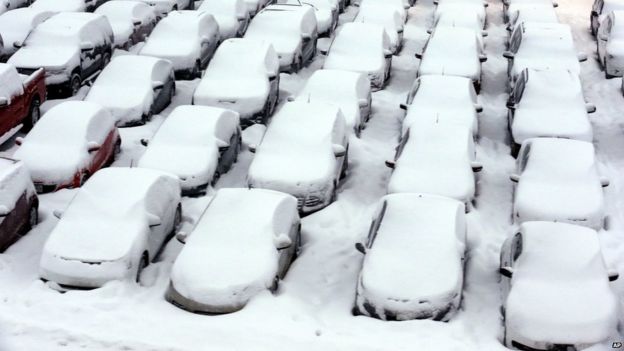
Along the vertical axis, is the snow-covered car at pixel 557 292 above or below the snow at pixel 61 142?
above

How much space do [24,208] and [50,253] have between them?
191cm

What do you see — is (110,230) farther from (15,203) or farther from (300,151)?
(300,151)

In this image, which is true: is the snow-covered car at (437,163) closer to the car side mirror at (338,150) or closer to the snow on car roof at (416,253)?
the car side mirror at (338,150)

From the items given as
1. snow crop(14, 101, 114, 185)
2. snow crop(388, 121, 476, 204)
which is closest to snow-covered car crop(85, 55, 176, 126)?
snow crop(14, 101, 114, 185)

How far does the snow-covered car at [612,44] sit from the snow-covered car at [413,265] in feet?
36.4

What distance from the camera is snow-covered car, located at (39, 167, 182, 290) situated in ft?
37.6

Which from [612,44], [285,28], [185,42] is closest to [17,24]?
[185,42]

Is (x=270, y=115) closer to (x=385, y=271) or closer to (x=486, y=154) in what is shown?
(x=486, y=154)

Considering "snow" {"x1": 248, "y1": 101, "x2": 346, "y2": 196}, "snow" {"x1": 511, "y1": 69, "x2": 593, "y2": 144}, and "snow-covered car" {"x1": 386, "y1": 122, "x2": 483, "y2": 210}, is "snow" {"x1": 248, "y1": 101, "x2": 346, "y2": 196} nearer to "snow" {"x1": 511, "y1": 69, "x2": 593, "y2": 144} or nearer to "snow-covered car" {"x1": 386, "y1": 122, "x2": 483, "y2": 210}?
"snow-covered car" {"x1": 386, "y1": 122, "x2": 483, "y2": 210}

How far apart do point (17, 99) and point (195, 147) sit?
4.41 m

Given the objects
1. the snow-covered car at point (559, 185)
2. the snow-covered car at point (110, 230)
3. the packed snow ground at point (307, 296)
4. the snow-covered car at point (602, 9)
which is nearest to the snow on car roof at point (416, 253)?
the packed snow ground at point (307, 296)

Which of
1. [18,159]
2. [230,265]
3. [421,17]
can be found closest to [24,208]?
[18,159]

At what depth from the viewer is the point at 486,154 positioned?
16891mm

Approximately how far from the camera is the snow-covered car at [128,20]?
2183cm
